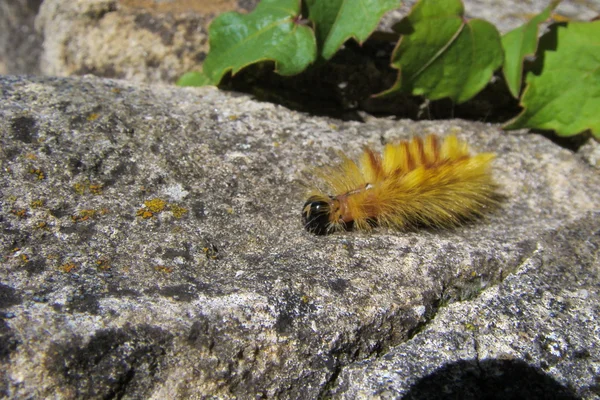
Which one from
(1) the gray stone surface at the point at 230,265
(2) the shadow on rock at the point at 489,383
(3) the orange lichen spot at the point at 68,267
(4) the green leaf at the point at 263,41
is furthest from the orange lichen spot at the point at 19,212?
(2) the shadow on rock at the point at 489,383

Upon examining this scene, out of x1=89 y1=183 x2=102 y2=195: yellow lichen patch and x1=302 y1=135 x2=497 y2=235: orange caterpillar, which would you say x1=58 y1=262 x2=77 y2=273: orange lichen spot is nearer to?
x1=89 y1=183 x2=102 y2=195: yellow lichen patch

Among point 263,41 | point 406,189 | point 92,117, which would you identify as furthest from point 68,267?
point 263,41

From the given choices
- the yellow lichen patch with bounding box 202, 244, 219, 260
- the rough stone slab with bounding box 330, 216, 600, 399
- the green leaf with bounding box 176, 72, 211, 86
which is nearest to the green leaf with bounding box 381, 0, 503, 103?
the green leaf with bounding box 176, 72, 211, 86

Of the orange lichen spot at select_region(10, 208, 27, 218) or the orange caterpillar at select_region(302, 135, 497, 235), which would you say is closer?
the orange lichen spot at select_region(10, 208, 27, 218)

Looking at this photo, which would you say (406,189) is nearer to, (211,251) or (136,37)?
(211,251)

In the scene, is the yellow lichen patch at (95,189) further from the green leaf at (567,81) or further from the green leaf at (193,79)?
the green leaf at (567,81)

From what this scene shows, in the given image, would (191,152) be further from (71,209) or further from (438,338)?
(438,338)

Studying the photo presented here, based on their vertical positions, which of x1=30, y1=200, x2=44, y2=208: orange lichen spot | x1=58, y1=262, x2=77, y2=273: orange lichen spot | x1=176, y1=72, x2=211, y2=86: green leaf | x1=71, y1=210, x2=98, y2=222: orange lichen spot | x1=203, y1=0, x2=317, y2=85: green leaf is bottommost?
x1=58, y1=262, x2=77, y2=273: orange lichen spot
